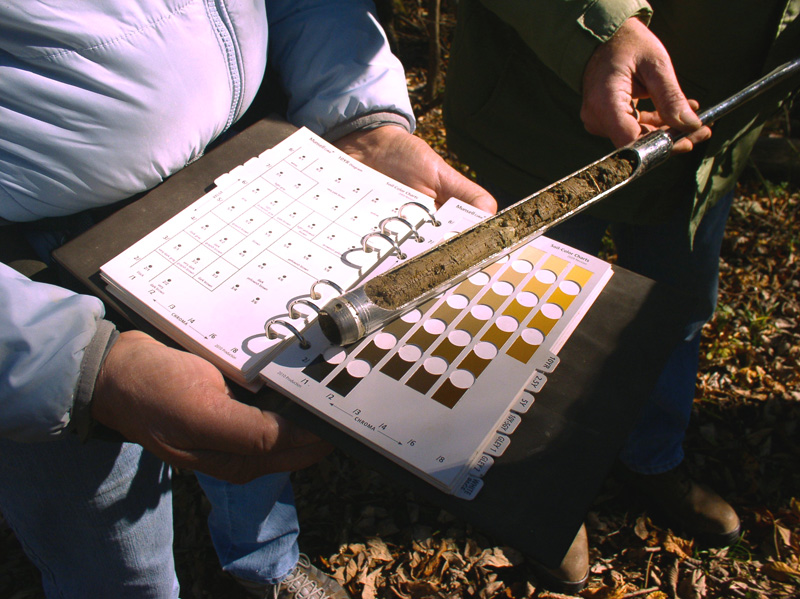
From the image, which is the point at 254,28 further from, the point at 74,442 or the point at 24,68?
the point at 74,442

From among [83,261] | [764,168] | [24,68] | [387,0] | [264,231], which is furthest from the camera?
[764,168]

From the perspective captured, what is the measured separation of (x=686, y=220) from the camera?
63.8 inches

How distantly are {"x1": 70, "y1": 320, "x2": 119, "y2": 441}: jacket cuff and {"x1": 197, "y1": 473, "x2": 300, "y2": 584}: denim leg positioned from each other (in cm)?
61

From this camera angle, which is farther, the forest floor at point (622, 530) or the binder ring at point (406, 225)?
the forest floor at point (622, 530)

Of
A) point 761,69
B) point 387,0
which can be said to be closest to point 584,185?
point 761,69

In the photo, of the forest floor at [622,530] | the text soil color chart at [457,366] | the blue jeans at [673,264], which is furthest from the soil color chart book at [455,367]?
the forest floor at [622,530]

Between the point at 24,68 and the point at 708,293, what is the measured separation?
1.84 m

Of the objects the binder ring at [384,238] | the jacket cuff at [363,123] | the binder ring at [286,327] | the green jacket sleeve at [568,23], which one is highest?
the green jacket sleeve at [568,23]

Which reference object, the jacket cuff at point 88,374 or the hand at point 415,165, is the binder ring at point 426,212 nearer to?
the hand at point 415,165

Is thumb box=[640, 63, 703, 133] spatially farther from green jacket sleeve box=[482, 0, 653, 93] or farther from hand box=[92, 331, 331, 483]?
hand box=[92, 331, 331, 483]

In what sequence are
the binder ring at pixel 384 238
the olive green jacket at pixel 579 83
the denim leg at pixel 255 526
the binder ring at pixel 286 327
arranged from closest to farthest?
1. the binder ring at pixel 286 327
2. the binder ring at pixel 384 238
3. the olive green jacket at pixel 579 83
4. the denim leg at pixel 255 526

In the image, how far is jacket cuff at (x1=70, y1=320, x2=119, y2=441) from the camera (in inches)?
38.3

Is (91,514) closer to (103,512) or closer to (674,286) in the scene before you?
(103,512)

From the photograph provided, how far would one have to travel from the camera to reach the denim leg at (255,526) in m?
1.55
